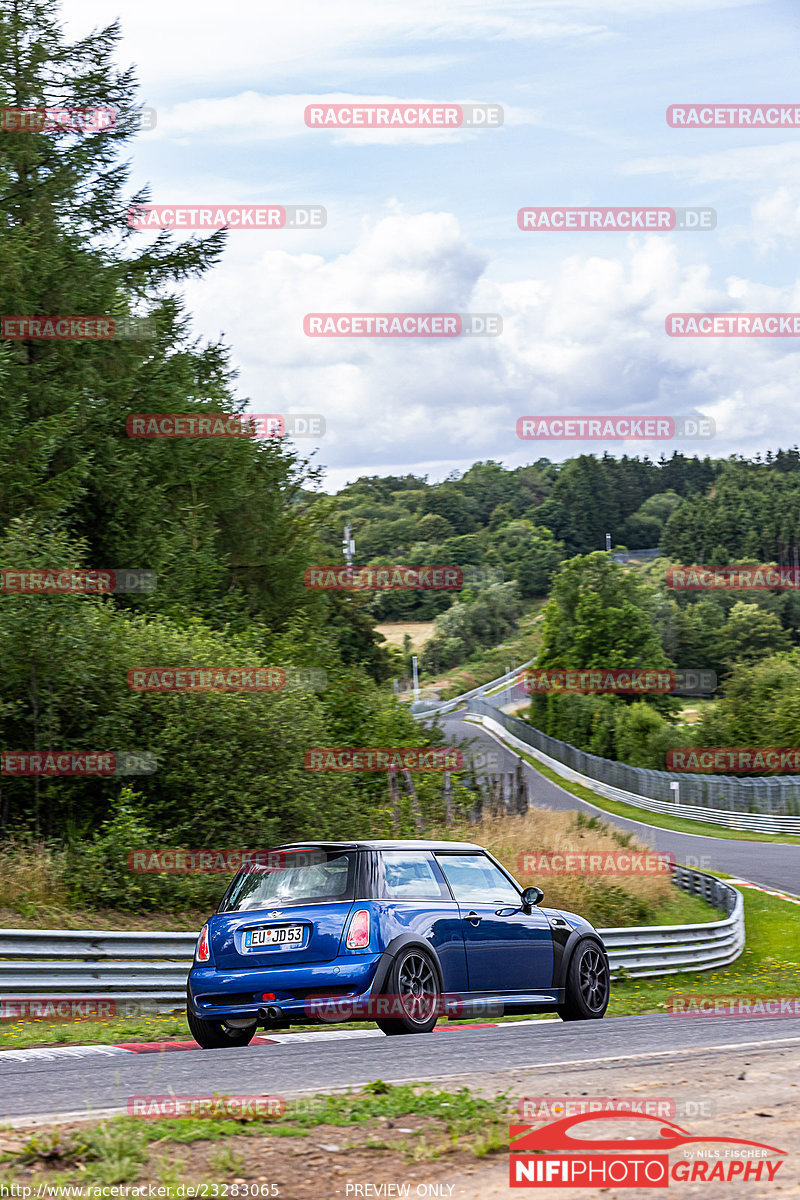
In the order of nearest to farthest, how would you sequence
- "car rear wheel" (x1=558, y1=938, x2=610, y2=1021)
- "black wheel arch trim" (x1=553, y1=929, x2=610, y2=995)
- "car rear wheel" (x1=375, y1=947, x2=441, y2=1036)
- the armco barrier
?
"car rear wheel" (x1=375, y1=947, x2=441, y2=1036) → "black wheel arch trim" (x1=553, y1=929, x2=610, y2=995) → "car rear wheel" (x1=558, y1=938, x2=610, y2=1021) → the armco barrier

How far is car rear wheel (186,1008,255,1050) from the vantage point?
29.4 ft

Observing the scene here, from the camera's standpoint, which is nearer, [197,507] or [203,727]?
[203,727]

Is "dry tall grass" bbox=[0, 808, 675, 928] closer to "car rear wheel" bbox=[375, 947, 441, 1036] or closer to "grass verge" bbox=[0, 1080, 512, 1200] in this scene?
"car rear wheel" bbox=[375, 947, 441, 1036]

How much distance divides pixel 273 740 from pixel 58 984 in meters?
7.21

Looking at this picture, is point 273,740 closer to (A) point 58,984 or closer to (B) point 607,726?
(A) point 58,984

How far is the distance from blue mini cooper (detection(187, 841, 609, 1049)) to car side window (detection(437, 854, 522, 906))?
0.01 meters

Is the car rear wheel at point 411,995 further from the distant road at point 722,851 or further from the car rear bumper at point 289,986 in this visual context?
the distant road at point 722,851

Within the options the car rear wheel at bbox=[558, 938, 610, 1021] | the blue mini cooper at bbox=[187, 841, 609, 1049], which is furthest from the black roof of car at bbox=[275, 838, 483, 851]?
the car rear wheel at bbox=[558, 938, 610, 1021]

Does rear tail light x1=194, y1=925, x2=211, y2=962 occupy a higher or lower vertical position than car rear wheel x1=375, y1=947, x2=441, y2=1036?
higher

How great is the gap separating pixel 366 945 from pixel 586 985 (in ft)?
8.98

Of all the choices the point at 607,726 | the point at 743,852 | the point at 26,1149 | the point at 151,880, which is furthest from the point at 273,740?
the point at 607,726

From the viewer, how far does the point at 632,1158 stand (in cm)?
480

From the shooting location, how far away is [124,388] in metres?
25.8

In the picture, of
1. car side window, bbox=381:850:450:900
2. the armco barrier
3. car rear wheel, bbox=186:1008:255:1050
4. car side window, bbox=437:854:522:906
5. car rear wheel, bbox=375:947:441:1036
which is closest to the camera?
car rear wheel, bbox=375:947:441:1036
